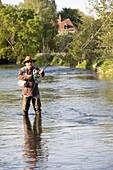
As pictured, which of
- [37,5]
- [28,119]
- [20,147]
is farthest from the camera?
Answer: [37,5]

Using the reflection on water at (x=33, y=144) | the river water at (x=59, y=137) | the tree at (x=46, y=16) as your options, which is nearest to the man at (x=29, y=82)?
the river water at (x=59, y=137)

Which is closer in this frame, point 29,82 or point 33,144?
point 33,144

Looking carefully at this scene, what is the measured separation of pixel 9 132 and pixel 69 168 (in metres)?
4.43

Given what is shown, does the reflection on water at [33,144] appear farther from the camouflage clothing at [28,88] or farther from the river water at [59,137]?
the camouflage clothing at [28,88]

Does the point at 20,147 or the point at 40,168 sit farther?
the point at 20,147

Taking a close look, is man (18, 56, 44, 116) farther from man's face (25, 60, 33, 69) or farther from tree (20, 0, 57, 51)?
tree (20, 0, 57, 51)

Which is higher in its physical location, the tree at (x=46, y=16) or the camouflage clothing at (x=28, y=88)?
the tree at (x=46, y=16)

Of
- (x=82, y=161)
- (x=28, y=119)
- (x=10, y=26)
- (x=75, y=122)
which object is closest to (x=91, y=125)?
(x=75, y=122)

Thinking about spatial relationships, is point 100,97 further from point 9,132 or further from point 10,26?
point 10,26

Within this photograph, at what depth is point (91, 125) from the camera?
1418cm

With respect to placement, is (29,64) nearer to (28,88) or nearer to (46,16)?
(28,88)

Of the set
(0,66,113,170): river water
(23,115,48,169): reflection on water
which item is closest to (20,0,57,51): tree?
(0,66,113,170): river water

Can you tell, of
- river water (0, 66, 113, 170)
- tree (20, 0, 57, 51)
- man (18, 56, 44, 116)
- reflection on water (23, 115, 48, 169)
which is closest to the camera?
river water (0, 66, 113, 170)

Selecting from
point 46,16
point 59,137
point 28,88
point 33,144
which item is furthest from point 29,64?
point 46,16
